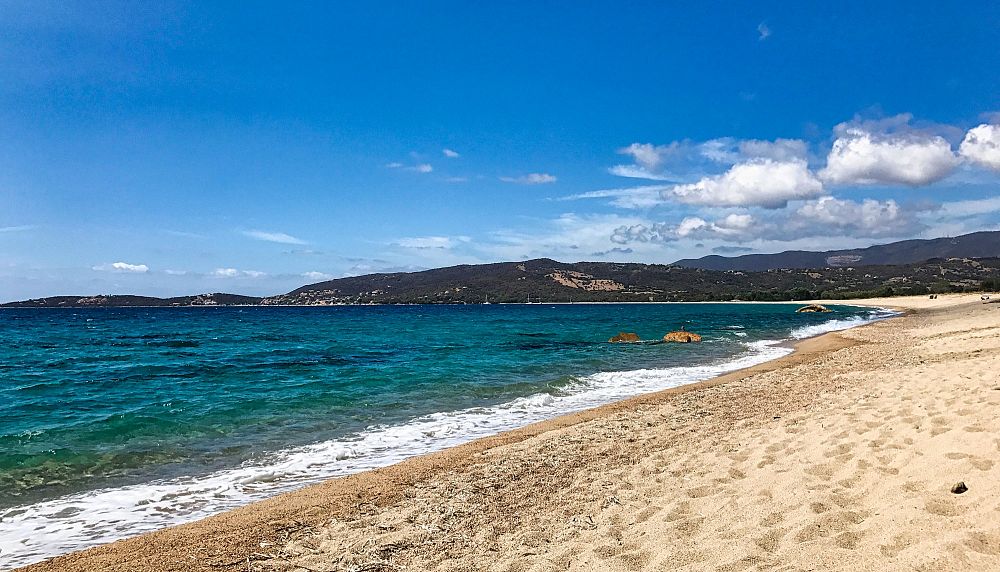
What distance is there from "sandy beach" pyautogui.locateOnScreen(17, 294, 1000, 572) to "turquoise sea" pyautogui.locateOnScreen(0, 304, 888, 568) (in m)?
1.17

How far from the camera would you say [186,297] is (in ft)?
650

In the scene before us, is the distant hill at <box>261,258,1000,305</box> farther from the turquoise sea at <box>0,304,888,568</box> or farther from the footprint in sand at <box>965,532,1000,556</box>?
the footprint in sand at <box>965,532,1000,556</box>

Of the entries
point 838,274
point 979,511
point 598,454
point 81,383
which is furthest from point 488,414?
point 838,274

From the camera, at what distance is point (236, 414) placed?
13.9 m

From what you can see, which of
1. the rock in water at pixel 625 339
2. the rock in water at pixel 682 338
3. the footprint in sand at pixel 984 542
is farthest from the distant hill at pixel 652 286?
the footprint in sand at pixel 984 542

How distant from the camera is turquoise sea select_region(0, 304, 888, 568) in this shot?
26.3 ft

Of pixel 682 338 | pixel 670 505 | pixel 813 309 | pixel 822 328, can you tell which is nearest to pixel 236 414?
pixel 670 505

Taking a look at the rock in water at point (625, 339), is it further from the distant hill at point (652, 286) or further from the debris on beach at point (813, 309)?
the distant hill at point (652, 286)

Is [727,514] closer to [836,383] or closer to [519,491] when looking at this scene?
[519,491]

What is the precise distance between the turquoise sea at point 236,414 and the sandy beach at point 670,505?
46.2 inches

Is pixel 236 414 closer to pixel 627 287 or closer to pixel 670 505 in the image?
pixel 670 505

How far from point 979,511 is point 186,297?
746ft

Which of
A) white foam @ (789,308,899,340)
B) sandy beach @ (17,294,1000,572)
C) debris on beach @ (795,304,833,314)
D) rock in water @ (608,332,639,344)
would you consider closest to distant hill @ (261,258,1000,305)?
debris on beach @ (795,304,833,314)

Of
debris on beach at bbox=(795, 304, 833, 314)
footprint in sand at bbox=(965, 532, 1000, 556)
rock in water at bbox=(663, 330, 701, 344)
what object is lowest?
debris on beach at bbox=(795, 304, 833, 314)
